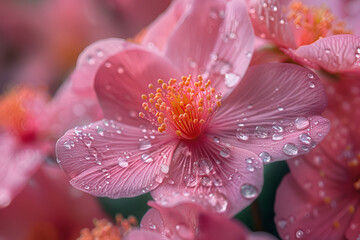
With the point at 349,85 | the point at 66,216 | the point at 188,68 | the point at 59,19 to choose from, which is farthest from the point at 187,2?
the point at 59,19

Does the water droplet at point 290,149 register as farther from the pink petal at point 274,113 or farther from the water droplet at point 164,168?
the water droplet at point 164,168

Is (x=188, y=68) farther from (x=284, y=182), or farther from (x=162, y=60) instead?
(x=284, y=182)

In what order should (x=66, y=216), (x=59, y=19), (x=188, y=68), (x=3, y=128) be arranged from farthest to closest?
(x=59, y=19) < (x=3, y=128) < (x=66, y=216) < (x=188, y=68)

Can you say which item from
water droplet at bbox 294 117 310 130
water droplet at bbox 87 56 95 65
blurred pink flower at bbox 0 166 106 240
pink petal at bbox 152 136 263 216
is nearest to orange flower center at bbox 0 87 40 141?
blurred pink flower at bbox 0 166 106 240

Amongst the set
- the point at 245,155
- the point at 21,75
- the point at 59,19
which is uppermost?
the point at 245,155

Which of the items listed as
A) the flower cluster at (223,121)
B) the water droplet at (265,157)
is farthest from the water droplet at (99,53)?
the water droplet at (265,157)

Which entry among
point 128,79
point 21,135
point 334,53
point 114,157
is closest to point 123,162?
point 114,157

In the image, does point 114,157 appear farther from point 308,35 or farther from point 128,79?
point 308,35
